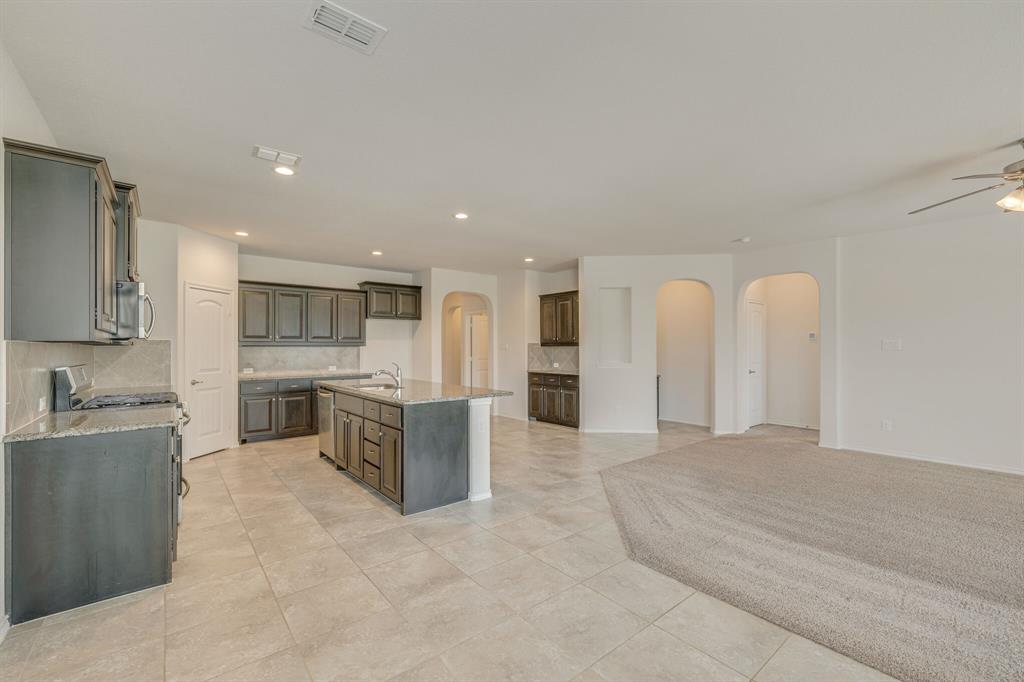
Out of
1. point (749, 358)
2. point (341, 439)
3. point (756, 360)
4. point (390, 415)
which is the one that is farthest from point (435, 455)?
point (756, 360)

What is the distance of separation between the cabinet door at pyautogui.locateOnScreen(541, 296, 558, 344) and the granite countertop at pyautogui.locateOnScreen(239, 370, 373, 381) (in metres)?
3.01

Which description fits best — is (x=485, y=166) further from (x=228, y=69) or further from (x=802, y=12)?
(x=802, y=12)

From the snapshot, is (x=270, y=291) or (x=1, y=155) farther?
(x=270, y=291)

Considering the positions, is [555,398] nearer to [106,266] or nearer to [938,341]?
[938,341]

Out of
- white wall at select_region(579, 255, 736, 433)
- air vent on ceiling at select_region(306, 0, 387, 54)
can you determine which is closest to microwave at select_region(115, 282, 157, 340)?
air vent on ceiling at select_region(306, 0, 387, 54)

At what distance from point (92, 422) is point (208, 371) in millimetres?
3294

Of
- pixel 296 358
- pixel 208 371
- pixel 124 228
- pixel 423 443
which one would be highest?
pixel 124 228

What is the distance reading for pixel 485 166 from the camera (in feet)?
11.0

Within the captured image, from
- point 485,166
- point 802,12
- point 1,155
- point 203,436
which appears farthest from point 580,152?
point 203,436

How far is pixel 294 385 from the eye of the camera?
6.38 m

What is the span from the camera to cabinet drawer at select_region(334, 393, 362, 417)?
423cm

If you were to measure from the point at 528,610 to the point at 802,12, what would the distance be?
9.56 ft

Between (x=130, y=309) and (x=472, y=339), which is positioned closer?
(x=130, y=309)

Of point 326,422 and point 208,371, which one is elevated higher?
point 208,371
